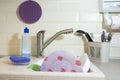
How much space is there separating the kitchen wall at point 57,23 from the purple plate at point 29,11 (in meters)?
0.03

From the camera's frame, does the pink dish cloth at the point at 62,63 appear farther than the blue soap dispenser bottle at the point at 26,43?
No

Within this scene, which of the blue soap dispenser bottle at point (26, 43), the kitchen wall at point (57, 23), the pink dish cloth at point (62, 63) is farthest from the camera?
the kitchen wall at point (57, 23)

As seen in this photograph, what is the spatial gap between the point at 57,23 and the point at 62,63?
0.57m

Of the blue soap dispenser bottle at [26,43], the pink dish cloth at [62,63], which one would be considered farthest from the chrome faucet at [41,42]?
the pink dish cloth at [62,63]

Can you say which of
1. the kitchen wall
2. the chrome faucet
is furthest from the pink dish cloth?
the kitchen wall

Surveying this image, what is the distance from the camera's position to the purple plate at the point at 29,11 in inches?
56.6

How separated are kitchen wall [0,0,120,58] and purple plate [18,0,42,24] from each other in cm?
3

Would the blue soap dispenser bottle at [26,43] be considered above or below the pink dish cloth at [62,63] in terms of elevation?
above

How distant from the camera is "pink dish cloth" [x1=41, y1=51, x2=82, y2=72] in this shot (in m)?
0.90

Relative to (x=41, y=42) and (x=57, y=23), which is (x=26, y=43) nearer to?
(x=41, y=42)

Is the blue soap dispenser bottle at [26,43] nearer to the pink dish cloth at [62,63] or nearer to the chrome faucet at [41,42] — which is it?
the chrome faucet at [41,42]

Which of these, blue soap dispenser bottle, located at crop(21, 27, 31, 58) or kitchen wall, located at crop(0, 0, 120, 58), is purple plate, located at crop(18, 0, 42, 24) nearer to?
kitchen wall, located at crop(0, 0, 120, 58)

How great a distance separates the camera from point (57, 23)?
56.6 inches

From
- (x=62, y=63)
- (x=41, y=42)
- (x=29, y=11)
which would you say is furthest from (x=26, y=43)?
(x=62, y=63)
